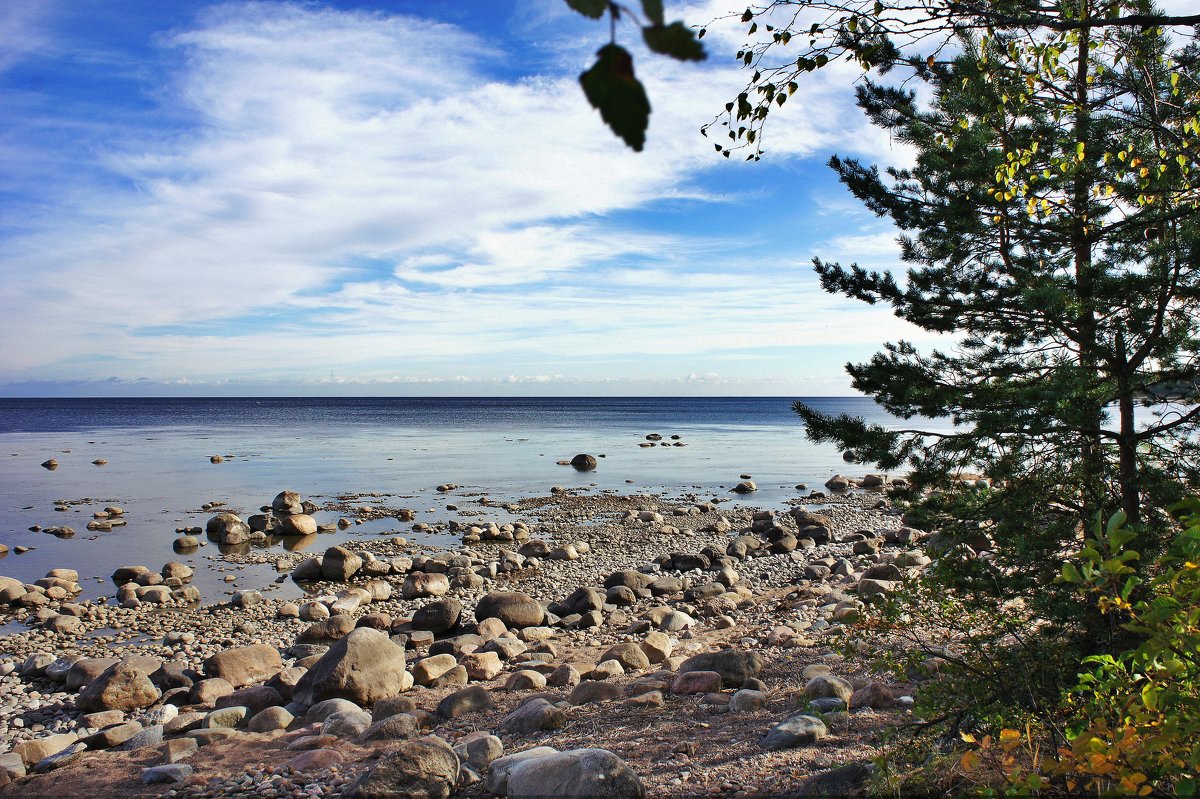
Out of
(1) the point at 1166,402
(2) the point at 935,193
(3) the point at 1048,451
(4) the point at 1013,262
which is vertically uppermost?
(2) the point at 935,193

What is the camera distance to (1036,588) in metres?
4.88

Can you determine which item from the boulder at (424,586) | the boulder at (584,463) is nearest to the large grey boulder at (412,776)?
the boulder at (424,586)

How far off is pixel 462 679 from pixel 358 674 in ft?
4.00

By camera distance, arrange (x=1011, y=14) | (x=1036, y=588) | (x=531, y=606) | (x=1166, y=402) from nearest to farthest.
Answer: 1. (x=1011, y=14)
2. (x=1036, y=588)
3. (x=1166, y=402)
4. (x=531, y=606)

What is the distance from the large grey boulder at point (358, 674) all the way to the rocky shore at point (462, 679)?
0.03 meters

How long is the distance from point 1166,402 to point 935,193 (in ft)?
7.77

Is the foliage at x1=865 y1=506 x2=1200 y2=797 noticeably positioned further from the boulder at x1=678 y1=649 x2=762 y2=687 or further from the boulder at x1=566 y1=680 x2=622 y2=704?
the boulder at x1=566 y1=680 x2=622 y2=704

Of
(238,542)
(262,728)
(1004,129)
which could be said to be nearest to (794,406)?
(1004,129)

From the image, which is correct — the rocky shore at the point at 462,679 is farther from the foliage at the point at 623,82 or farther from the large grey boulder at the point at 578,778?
the foliage at the point at 623,82

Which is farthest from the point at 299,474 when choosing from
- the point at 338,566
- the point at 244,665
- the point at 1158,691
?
the point at 1158,691

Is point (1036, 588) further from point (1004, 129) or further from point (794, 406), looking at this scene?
point (1004, 129)

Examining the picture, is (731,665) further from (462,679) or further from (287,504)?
(287,504)

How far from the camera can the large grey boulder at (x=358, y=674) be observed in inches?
329

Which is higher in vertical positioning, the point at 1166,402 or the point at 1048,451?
the point at 1166,402
